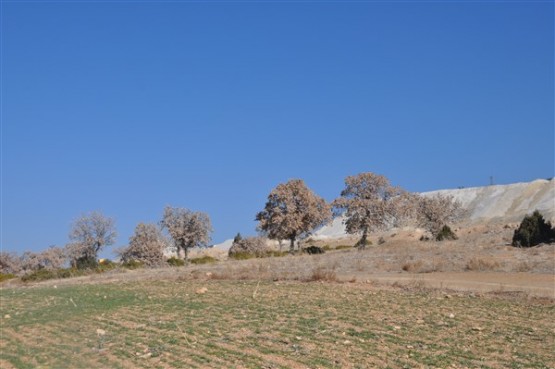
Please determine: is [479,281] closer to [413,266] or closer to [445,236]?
[413,266]

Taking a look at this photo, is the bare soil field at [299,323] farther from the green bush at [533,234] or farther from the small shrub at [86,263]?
the small shrub at [86,263]

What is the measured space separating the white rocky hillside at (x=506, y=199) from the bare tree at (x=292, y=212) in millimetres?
47792

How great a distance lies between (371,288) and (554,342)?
10368 millimetres

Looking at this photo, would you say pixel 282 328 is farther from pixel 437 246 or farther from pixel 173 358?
pixel 437 246

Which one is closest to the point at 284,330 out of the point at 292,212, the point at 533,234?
the point at 533,234

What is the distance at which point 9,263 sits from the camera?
7944 cm

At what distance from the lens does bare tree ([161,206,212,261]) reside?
6366cm

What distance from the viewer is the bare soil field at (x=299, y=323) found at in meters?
11.2

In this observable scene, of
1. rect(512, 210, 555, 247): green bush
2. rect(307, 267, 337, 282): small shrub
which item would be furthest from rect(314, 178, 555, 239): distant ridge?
rect(307, 267, 337, 282): small shrub

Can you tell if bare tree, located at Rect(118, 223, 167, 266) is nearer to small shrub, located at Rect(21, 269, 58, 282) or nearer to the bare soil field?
small shrub, located at Rect(21, 269, 58, 282)

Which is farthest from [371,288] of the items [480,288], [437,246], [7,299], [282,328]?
[437,246]

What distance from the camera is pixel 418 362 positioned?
10.7m

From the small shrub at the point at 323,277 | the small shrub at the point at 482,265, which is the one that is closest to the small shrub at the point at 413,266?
the small shrub at the point at 482,265

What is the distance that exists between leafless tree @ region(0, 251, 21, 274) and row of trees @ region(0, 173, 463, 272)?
45.3 feet
